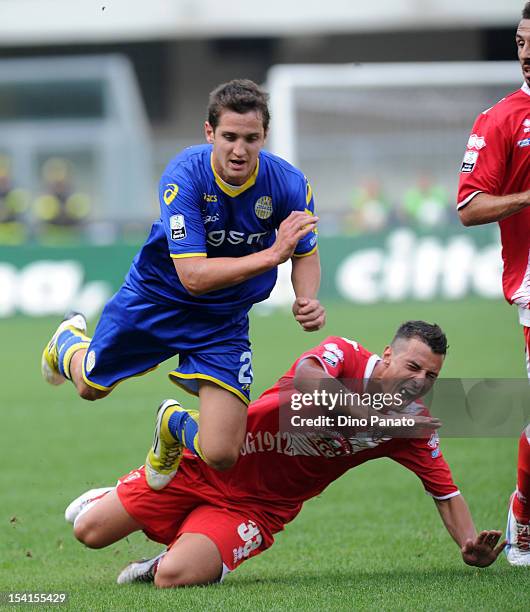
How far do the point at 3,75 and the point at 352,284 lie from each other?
11.0 m

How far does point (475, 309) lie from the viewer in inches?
728

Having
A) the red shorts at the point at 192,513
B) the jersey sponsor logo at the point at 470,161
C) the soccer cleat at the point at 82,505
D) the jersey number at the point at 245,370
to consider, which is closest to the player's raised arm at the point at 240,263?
the jersey number at the point at 245,370

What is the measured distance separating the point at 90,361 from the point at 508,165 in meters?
2.52

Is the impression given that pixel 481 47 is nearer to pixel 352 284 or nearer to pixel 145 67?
pixel 145 67

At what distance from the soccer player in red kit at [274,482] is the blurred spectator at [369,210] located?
14238 millimetres

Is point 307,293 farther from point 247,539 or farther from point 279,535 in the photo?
point 279,535

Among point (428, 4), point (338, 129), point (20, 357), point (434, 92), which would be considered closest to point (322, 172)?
point (338, 129)

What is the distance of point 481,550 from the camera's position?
5188mm

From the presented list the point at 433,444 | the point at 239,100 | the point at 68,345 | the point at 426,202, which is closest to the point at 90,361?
the point at 68,345

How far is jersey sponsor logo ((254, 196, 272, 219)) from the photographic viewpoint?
561 centimetres

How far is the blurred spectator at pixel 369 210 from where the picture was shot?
20.7 m

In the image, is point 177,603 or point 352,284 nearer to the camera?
point 177,603

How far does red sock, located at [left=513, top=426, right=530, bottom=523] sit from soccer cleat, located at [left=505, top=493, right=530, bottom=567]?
1.4 inches

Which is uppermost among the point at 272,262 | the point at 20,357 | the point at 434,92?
the point at 434,92
